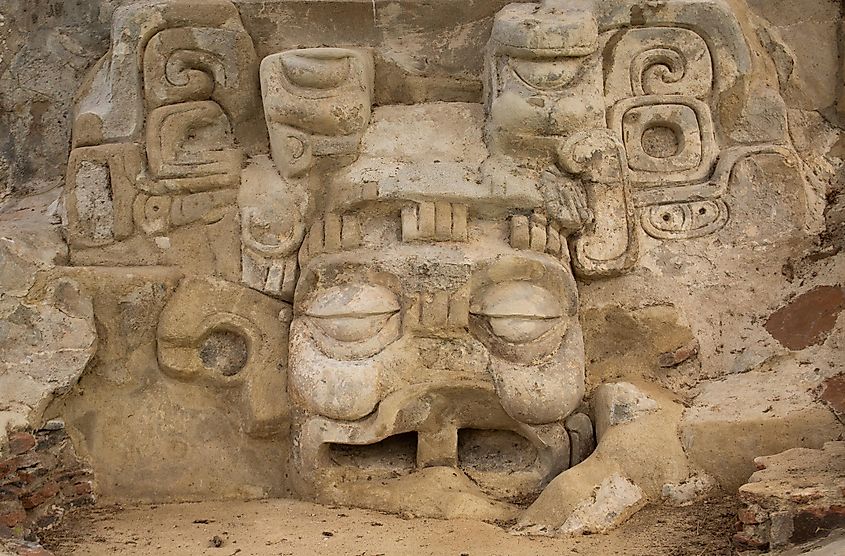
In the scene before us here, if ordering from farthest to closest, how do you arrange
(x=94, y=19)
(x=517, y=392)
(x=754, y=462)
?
(x=94, y=19), (x=517, y=392), (x=754, y=462)

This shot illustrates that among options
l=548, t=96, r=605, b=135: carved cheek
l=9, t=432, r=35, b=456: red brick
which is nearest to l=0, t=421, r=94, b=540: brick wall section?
l=9, t=432, r=35, b=456: red brick

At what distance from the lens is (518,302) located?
373cm

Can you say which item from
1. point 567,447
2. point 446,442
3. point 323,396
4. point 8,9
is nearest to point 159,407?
point 323,396

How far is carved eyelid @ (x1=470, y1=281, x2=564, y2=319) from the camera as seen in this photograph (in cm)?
371

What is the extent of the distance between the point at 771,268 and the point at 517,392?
3.27 ft

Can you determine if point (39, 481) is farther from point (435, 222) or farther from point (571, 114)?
point (571, 114)

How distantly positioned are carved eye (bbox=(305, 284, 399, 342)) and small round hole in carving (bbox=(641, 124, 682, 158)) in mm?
1049

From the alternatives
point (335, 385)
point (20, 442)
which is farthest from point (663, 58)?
point (20, 442)

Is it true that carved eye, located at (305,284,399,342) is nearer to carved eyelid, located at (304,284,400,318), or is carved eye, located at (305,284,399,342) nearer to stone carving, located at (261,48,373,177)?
carved eyelid, located at (304,284,400,318)

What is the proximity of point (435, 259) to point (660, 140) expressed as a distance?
3.14 ft

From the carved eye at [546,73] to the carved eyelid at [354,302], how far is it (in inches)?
31.3

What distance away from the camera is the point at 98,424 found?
12.7 ft

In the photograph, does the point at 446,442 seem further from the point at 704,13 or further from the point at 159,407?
the point at 704,13

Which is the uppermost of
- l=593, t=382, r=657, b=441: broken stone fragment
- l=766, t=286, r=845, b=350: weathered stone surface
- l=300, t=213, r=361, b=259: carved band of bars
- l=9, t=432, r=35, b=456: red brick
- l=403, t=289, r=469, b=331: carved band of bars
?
l=300, t=213, r=361, b=259: carved band of bars
